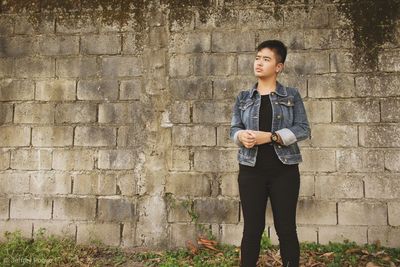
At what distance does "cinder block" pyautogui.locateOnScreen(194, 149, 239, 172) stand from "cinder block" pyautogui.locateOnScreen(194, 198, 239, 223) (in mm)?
315

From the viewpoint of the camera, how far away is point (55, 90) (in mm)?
4195

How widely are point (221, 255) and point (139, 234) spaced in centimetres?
88

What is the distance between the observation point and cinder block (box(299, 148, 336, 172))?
3840mm

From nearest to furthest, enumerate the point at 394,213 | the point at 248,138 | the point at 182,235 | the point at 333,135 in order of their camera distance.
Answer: the point at 248,138 < the point at 394,213 < the point at 333,135 < the point at 182,235

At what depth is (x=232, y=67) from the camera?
13.2 feet

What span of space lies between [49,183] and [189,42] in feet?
6.88

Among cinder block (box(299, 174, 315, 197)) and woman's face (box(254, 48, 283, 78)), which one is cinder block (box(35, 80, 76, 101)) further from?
cinder block (box(299, 174, 315, 197))

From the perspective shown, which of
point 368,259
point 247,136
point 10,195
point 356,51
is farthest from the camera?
point 10,195

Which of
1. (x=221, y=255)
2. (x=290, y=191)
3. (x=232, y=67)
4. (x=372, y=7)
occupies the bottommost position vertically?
(x=221, y=255)

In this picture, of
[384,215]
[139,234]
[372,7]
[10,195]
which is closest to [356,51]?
[372,7]

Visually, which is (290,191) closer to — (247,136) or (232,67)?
(247,136)

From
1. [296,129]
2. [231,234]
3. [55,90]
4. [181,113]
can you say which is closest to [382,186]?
[231,234]

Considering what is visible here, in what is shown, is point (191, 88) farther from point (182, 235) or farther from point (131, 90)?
point (182, 235)

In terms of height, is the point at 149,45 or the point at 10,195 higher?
the point at 149,45
